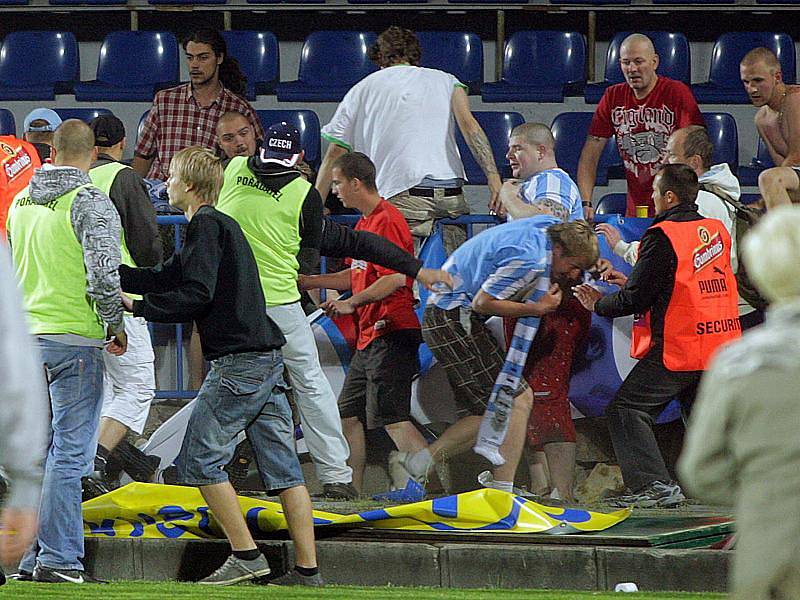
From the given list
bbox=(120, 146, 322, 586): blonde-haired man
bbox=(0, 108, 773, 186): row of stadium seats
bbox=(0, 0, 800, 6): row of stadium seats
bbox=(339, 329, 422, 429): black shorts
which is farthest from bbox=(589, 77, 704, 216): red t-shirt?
bbox=(0, 0, 800, 6): row of stadium seats

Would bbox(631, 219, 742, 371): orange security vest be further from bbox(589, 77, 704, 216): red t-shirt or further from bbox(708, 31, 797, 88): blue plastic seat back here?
bbox(708, 31, 797, 88): blue plastic seat back

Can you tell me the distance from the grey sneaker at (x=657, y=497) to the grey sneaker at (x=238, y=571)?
2.24 m

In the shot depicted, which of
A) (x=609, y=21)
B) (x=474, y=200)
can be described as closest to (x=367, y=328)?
(x=474, y=200)

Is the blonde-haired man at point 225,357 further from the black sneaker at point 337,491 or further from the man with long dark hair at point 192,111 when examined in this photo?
the man with long dark hair at point 192,111

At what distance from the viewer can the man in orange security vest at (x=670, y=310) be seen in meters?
7.40

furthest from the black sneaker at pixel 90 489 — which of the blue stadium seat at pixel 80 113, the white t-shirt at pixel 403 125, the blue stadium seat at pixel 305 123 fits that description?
the blue stadium seat at pixel 80 113

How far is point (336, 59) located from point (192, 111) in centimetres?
272

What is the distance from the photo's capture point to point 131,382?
25.2 feet

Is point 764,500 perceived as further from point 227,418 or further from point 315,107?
point 315,107

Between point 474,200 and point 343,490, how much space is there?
412 cm

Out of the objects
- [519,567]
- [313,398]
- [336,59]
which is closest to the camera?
[519,567]

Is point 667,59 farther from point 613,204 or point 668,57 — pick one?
point 613,204

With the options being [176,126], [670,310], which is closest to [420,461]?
[670,310]

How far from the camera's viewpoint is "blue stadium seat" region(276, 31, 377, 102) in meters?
11.9
